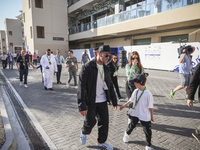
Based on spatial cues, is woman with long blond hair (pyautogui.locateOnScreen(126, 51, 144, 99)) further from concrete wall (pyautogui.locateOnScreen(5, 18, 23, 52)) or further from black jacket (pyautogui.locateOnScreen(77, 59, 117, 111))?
concrete wall (pyautogui.locateOnScreen(5, 18, 23, 52))

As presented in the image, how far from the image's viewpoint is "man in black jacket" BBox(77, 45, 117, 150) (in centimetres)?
266

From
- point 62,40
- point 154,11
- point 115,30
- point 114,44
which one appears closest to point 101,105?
point 154,11

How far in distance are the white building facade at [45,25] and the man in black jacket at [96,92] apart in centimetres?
2738

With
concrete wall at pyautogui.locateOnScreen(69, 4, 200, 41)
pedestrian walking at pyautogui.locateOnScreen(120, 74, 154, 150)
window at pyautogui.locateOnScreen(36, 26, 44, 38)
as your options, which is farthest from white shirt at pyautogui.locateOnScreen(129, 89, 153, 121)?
window at pyautogui.locateOnScreen(36, 26, 44, 38)

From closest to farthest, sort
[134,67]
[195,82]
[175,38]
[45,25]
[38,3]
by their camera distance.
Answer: [195,82] < [134,67] < [175,38] < [45,25] < [38,3]

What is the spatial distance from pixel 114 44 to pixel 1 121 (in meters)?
23.1

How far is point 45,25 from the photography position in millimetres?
29266

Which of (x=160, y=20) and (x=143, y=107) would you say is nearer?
(x=143, y=107)

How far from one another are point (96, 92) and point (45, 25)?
1194 inches

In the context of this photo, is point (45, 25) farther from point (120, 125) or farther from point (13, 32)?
point (120, 125)

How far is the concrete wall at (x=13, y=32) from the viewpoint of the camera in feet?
147

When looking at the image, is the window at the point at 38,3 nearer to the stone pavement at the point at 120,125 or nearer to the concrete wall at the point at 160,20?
the concrete wall at the point at 160,20

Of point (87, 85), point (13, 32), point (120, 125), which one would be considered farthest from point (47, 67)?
point (13, 32)

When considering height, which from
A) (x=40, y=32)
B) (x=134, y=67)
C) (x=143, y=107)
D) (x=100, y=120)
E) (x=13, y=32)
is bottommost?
(x=100, y=120)
